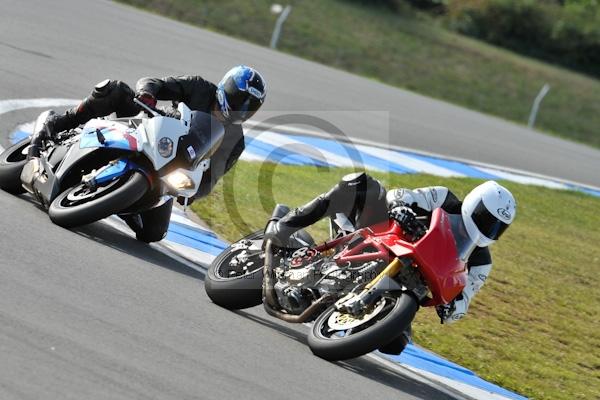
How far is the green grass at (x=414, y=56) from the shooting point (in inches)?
1045

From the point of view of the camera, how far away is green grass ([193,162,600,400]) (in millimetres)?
8617

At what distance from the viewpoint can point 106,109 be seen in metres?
8.34

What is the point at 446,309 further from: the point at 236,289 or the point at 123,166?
the point at 123,166

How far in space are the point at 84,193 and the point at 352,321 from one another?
2236mm

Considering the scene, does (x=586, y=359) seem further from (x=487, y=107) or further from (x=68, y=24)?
(x=487, y=107)

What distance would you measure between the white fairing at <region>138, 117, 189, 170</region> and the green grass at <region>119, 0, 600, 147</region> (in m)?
16.7

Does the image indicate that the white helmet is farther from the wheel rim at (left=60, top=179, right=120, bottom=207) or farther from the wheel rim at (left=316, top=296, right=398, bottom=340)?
the wheel rim at (left=60, top=179, right=120, bottom=207)

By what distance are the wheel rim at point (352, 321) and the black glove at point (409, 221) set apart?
47 centimetres

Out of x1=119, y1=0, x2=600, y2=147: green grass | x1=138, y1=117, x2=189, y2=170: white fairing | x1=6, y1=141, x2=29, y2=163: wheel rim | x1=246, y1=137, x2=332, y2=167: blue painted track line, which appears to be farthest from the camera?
x1=119, y1=0, x2=600, y2=147: green grass

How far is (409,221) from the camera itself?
683cm

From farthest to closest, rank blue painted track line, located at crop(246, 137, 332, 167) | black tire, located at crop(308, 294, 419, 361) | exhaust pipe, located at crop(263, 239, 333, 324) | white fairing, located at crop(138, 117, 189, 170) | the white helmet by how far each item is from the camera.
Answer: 1. blue painted track line, located at crop(246, 137, 332, 167)
2. white fairing, located at crop(138, 117, 189, 170)
3. exhaust pipe, located at crop(263, 239, 333, 324)
4. the white helmet
5. black tire, located at crop(308, 294, 419, 361)

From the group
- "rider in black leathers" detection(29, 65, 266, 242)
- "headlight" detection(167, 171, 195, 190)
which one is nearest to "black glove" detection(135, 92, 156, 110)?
"rider in black leathers" detection(29, 65, 266, 242)

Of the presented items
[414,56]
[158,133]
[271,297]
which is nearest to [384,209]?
[271,297]

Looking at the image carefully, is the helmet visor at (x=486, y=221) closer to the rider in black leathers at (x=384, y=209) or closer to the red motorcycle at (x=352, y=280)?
the rider in black leathers at (x=384, y=209)
